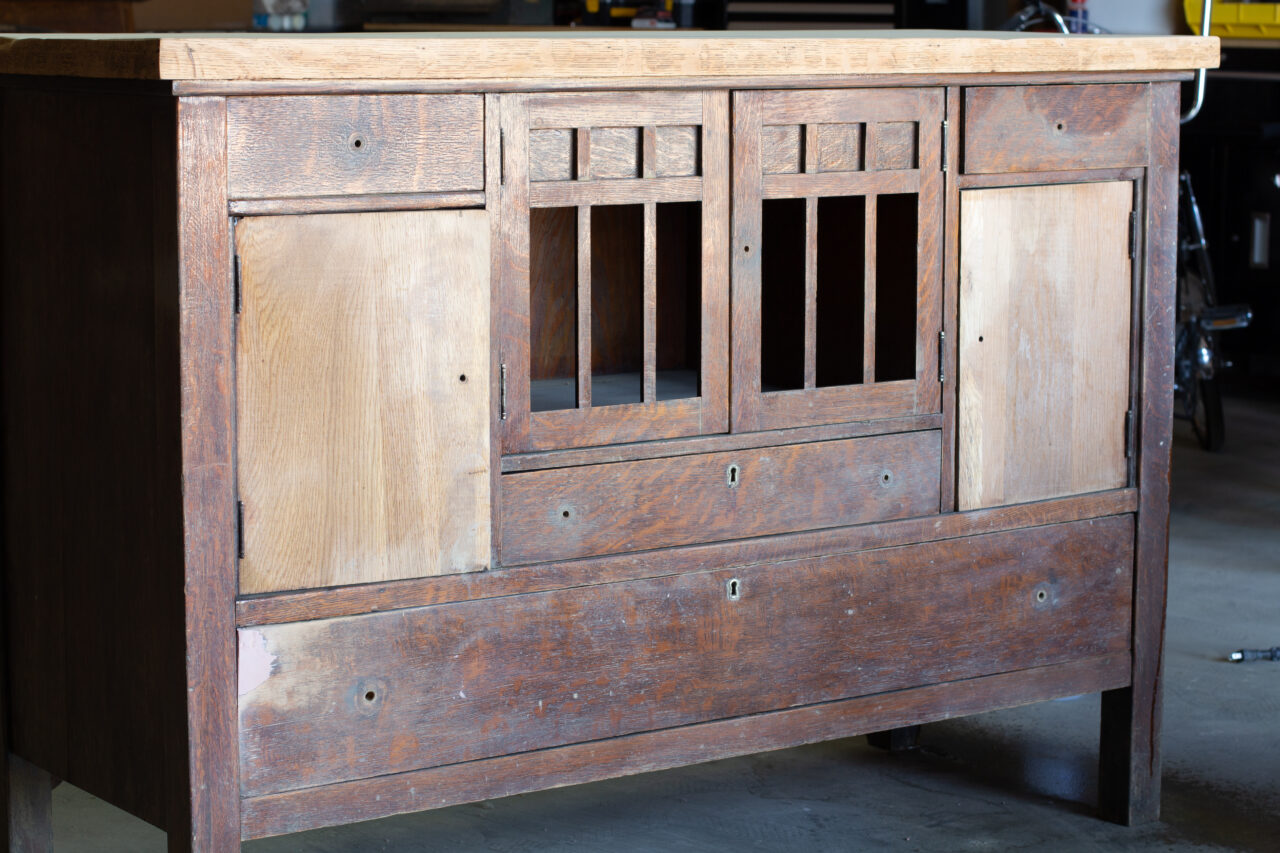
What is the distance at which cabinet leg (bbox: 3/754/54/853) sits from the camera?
240 cm

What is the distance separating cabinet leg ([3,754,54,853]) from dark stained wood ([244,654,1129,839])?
1.74ft

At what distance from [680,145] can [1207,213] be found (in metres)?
4.77

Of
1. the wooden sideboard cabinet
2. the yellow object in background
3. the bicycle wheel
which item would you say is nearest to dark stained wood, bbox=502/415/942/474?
the wooden sideboard cabinet

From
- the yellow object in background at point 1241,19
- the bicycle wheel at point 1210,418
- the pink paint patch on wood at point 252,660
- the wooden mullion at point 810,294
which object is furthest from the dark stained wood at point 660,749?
the yellow object in background at point 1241,19

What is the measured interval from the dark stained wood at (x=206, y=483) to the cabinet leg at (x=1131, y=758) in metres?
1.41

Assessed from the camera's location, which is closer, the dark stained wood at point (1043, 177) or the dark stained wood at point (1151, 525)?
the dark stained wood at point (1043, 177)

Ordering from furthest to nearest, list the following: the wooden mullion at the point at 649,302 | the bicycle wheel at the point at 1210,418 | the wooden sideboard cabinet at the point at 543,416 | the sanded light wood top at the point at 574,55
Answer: the bicycle wheel at the point at 1210,418
the wooden mullion at the point at 649,302
the wooden sideboard cabinet at the point at 543,416
the sanded light wood top at the point at 574,55

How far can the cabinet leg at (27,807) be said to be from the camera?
2400mm

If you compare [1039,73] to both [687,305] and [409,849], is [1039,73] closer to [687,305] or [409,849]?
[687,305]

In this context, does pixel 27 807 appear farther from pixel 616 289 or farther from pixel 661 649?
pixel 616 289

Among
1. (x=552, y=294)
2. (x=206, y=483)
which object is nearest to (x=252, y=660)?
(x=206, y=483)

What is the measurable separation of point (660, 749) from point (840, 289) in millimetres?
798

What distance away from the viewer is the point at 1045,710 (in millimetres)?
3242

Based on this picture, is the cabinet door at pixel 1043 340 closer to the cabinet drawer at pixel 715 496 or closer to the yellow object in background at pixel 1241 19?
the cabinet drawer at pixel 715 496
